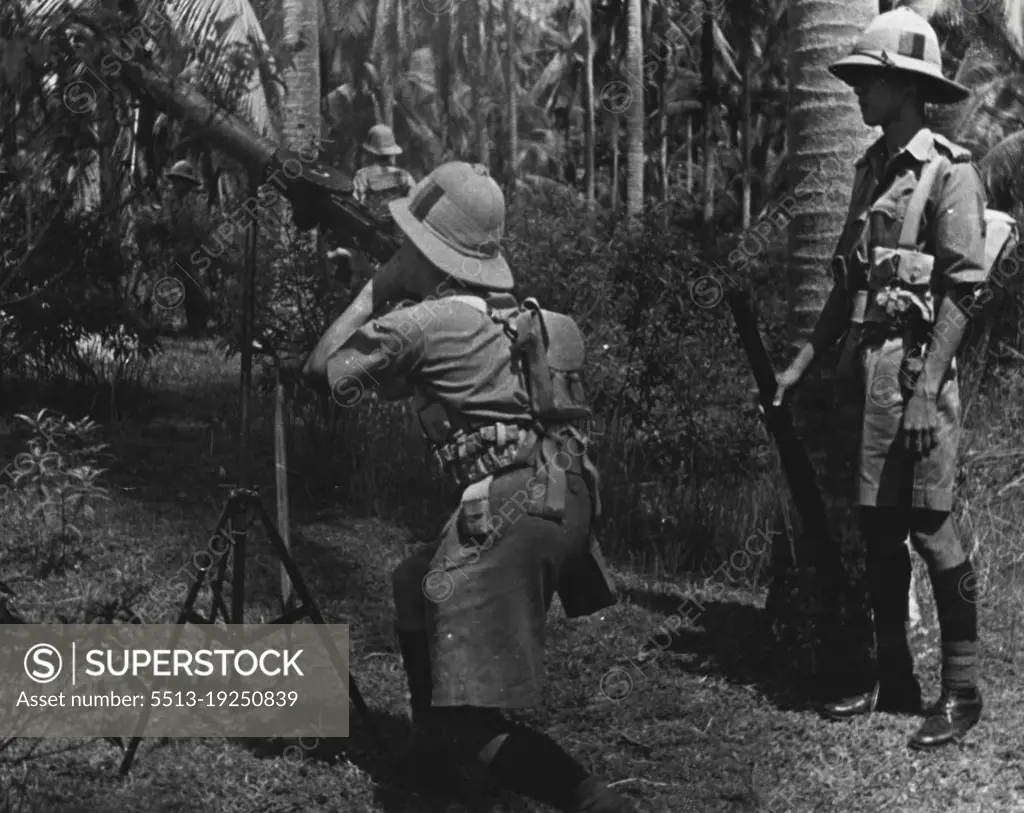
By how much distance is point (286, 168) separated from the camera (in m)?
4.87

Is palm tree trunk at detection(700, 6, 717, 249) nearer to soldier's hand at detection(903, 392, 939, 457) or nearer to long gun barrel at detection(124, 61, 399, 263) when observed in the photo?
soldier's hand at detection(903, 392, 939, 457)

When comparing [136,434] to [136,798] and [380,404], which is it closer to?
[380,404]

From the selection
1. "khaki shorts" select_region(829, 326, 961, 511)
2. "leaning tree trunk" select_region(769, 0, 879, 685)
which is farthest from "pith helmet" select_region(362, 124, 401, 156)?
"khaki shorts" select_region(829, 326, 961, 511)

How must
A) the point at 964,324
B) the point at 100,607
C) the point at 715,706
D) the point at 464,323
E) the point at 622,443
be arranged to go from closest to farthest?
the point at 464,323 < the point at 100,607 < the point at 964,324 < the point at 715,706 < the point at 622,443

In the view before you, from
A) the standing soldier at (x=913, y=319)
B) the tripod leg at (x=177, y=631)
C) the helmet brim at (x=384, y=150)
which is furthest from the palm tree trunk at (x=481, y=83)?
the tripod leg at (x=177, y=631)

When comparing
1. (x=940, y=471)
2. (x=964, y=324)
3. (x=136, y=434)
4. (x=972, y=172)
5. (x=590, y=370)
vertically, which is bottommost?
(x=136, y=434)

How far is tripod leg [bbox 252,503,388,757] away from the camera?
4.82 metres

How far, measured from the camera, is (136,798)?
4863 millimetres

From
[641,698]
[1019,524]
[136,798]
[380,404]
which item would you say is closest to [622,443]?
[380,404]

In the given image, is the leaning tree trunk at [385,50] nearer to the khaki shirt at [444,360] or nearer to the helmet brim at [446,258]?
the helmet brim at [446,258]

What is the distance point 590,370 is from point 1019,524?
93.4 inches

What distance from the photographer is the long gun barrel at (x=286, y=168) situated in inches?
195

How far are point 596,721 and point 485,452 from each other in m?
1.74

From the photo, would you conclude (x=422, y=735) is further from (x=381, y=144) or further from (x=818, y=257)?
(x=381, y=144)
